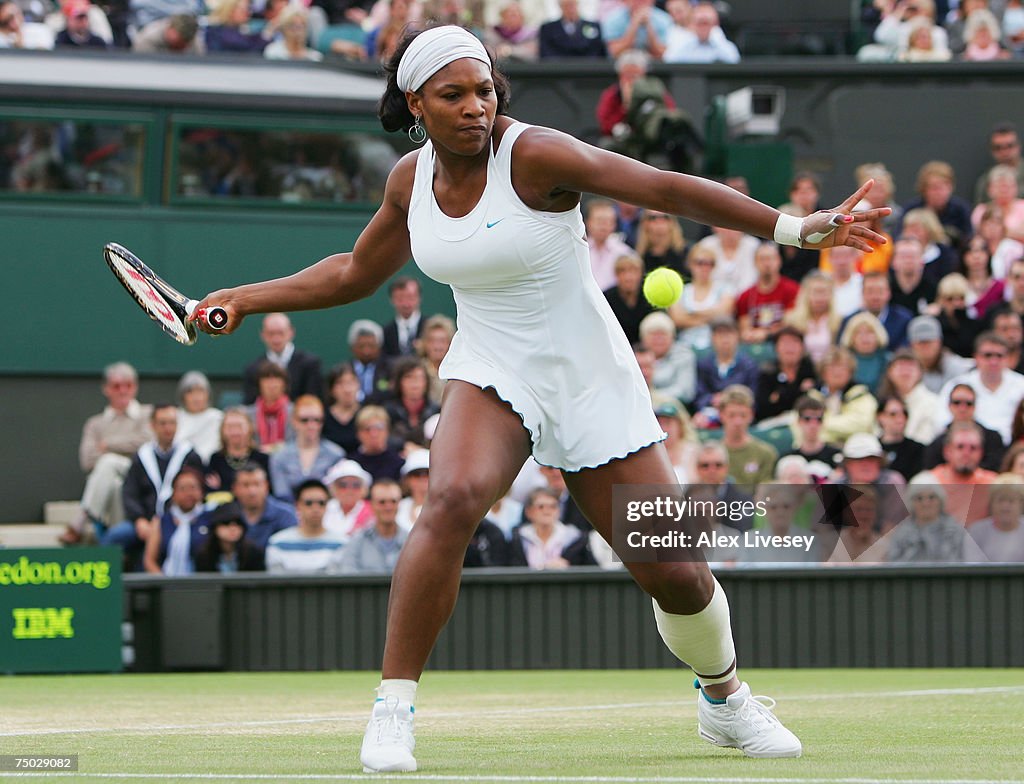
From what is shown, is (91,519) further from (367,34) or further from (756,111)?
(756,111)

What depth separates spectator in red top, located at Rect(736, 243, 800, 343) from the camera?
12.1m

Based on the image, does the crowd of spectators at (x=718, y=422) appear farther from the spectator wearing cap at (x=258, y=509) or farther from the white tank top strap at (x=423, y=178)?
the white tank top strap at (x=423, y=178)

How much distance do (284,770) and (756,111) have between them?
11351 mm

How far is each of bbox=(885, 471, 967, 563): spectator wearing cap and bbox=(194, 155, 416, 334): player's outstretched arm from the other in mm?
5509

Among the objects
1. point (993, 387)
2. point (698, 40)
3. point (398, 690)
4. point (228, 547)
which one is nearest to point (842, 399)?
point (993, 387)

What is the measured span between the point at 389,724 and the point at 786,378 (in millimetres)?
7371

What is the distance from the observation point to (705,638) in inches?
189

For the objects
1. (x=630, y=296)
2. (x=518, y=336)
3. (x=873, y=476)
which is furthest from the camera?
(x=630, y=296)

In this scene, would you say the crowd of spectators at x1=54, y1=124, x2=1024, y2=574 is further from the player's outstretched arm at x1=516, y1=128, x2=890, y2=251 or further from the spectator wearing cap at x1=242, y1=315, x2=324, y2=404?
the player's outstretched arm at x1=516, y1=128, x2=890, y2=251

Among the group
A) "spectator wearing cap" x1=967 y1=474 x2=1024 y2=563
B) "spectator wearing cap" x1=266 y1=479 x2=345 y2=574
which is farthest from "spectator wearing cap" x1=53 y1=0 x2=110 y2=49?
"spectator wearing cap" x1=967 y1=474 x2=1024 y2=563

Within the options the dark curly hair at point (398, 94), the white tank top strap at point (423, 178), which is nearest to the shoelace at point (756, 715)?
the white tank top strap at point (423, 178)

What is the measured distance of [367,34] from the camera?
14867 millimetres

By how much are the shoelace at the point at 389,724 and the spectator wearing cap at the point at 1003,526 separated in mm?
5900

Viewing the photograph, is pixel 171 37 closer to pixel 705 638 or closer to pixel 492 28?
pixel 492 28
